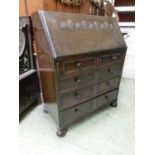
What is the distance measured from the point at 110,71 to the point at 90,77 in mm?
301

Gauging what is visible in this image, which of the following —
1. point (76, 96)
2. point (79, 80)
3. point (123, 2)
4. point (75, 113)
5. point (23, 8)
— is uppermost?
point (123, 2)

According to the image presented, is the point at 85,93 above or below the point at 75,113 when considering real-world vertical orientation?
above

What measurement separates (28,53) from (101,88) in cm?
90

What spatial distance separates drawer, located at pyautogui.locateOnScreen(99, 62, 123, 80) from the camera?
165 centimetres

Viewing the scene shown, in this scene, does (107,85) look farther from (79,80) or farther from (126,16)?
(126,16)

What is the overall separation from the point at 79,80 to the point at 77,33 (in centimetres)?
41

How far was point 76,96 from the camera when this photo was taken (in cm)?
151

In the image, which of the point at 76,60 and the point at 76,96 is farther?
the point at 76,96

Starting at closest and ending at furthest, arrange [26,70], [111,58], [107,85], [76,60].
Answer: [76,60]
[111,58]
[107,85]
[26,70]

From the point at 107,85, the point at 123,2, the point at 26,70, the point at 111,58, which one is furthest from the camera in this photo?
the point at 123,2

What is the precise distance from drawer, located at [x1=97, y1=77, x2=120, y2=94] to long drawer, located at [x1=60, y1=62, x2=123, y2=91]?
0.06m

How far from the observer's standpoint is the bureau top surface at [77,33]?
1.27m

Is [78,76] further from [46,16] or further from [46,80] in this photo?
[46,16]

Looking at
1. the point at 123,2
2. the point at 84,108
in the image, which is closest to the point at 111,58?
the point at 84,108
